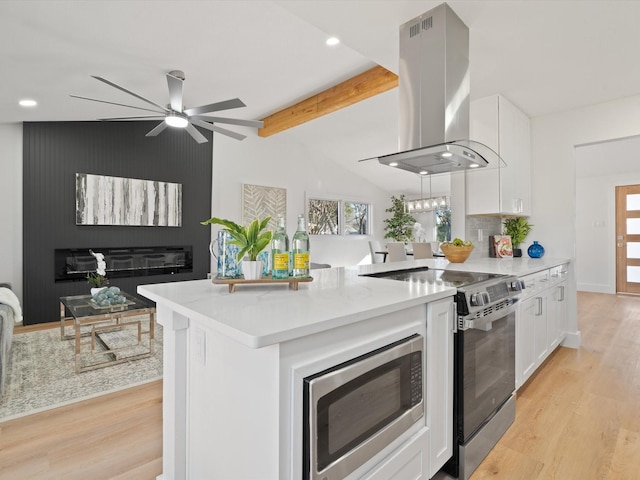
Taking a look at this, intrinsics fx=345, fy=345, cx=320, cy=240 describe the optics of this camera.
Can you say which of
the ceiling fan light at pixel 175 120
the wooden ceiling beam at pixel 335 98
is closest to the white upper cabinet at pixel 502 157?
the wooden ceiling beam at pixel 335 98

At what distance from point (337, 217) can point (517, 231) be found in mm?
4453

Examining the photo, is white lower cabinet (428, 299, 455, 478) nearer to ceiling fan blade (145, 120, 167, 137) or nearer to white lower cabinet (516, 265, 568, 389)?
white lower cabinet (516, 265, 568, 389)

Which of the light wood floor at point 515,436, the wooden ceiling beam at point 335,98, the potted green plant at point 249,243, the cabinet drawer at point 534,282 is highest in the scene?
the wooden ceiling beam at point 335,98

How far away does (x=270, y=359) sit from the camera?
94 cm

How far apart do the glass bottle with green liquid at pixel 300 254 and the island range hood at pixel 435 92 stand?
96 centimetres

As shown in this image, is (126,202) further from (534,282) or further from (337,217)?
(534,282)

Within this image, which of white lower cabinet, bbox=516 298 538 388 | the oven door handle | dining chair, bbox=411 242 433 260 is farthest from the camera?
dining chair, bbox=411 242 433 260

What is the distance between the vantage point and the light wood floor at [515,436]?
1.71 meters

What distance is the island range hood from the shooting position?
2.02 meters

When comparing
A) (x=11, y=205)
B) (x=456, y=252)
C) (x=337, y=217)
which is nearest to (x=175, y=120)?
(x=11, y=205)

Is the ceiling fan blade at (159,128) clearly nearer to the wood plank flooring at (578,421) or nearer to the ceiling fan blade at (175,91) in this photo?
the ceiling fan blade at (175,91)

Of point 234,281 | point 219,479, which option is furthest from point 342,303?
point 219,479

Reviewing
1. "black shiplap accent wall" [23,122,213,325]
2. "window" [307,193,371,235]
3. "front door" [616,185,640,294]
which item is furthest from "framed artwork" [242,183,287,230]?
"front door" [616,185,640,294]

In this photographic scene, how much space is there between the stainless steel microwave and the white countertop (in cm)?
15
